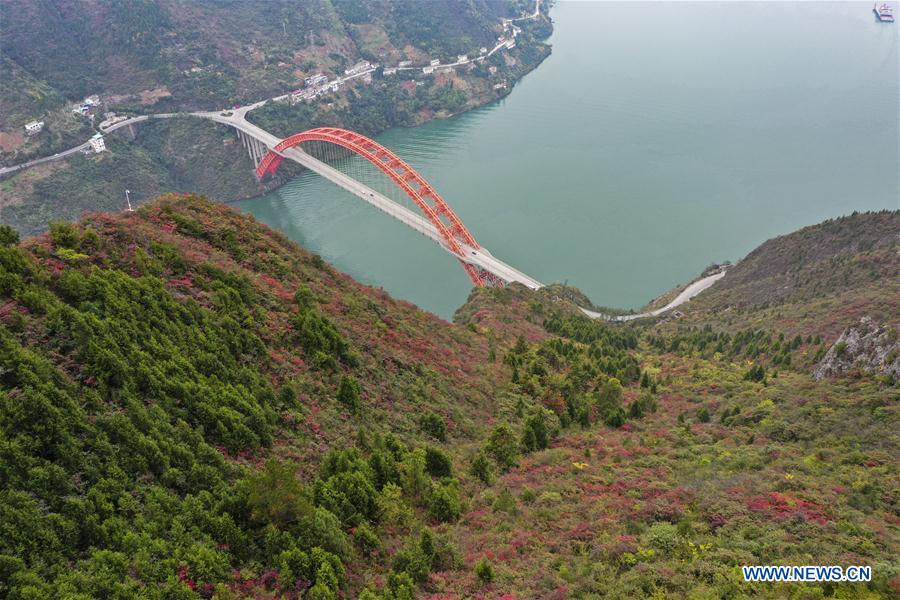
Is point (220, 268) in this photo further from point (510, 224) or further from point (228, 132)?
point (228, 132)

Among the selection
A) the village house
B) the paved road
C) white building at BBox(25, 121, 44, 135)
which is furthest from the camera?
the village house

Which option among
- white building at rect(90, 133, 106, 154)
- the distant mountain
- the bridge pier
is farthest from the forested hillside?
the distant mountain

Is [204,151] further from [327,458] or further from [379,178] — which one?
[327,458]

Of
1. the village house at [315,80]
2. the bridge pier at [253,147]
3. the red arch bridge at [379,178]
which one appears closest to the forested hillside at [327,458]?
the red arch bridge at [379,178]

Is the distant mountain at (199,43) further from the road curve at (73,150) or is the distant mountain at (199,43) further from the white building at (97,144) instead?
the white building at (97,144)

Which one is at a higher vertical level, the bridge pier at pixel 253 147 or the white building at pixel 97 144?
the bridge pier at pixel 253 147

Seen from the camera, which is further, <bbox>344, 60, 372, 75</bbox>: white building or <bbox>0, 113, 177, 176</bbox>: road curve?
<bbox>344, 60, 372, 75</bbox>: white building

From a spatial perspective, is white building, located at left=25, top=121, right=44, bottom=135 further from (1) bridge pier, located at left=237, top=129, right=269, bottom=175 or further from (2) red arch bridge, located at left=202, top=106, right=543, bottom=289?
(1) bridge pier, located at left=237, top=129, right=269, bottom=175
